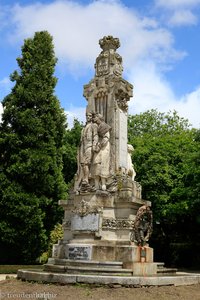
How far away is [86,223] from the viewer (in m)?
11.9

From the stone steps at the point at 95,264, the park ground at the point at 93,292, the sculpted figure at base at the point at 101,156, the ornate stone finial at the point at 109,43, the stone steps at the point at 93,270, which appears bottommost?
the park ground at the point at 93,292

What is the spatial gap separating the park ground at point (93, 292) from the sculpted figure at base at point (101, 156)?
381 centimetres

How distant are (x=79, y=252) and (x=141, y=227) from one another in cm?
198

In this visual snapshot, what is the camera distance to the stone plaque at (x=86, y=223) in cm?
1174

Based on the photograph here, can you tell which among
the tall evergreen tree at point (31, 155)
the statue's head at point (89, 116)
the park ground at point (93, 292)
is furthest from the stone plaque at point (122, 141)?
the tall evergreen tree at point (31, 155)

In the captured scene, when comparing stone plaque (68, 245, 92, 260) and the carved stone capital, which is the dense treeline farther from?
stone plaque (68, 245, 92, 260)

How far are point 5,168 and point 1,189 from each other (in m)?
1.35

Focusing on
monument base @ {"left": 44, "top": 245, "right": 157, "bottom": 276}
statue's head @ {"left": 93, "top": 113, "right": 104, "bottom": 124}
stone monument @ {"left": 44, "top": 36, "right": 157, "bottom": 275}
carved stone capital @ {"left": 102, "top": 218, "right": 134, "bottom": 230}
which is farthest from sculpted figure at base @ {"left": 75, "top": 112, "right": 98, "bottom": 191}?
monument base @ {"left": 44, "top": 245, "right": 157, "bottom": 276}

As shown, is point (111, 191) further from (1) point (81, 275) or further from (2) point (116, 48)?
(2) point (116, 48)

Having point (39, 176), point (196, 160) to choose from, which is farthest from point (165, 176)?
point (39, 176)

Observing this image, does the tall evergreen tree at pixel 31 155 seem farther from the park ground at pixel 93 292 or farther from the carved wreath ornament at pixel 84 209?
the park ground at pixel 93 292

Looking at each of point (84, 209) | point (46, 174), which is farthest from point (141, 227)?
point (46, 174)

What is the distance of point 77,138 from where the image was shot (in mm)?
32406

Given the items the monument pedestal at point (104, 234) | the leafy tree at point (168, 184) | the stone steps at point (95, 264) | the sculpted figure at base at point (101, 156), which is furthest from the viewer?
the leafy tree at point (168, 184)
